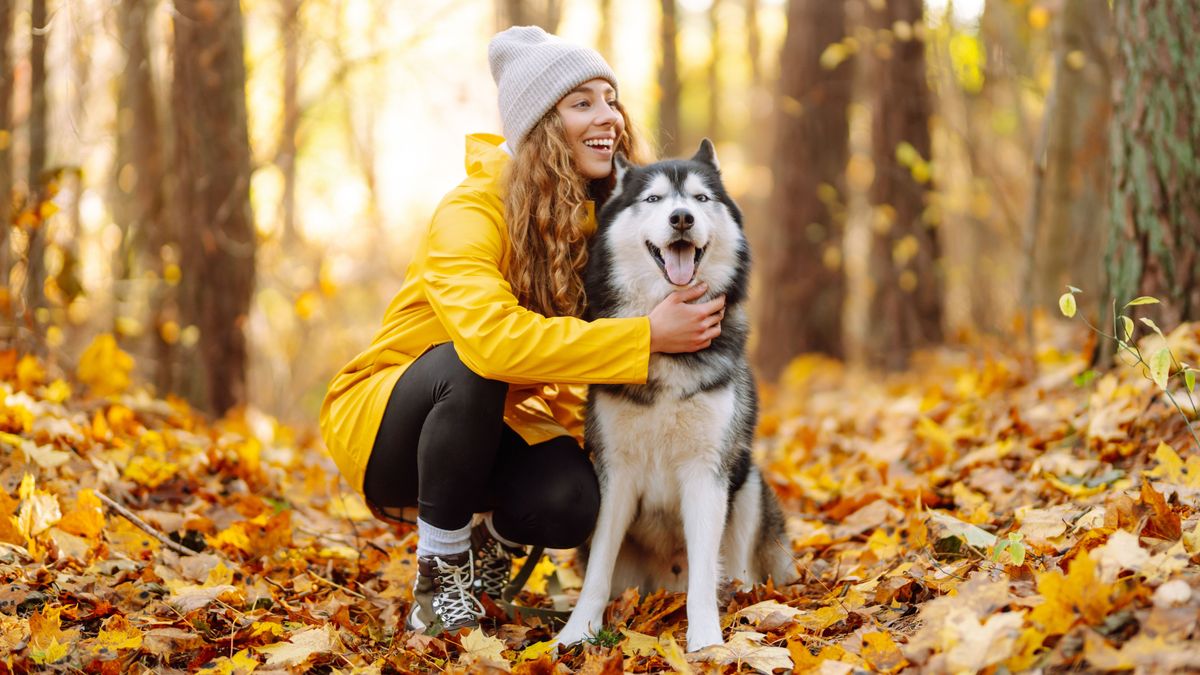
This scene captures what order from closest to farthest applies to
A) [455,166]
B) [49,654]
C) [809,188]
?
1. [49,654]
2. [809,188]
3. [455,166]

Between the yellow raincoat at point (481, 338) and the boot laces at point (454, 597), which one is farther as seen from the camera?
the boot laces at point (454, 597)

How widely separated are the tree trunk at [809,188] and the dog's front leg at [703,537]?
687cm

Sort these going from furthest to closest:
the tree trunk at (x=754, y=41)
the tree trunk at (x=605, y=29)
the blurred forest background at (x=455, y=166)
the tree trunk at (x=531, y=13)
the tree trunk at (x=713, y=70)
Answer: the tree trunk at (x=713, y=70) < the tree trunk at (x=754, y=41) < the tree trunk at (x=605, y=29) < the tree trunk at (x=531, y=13) < the blurred forest background at (x=455, y=166)

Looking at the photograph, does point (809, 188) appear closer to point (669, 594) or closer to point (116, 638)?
point (669, 594)

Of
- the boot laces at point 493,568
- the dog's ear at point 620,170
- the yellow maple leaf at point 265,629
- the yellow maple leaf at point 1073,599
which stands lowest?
the boot laces at point 493,568

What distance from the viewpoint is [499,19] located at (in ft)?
34.3

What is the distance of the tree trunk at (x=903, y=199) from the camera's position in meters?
7.78

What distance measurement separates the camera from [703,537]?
2.83 m

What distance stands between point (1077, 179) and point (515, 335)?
6.05 meters

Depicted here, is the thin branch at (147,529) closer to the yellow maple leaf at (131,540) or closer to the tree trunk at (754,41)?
the yellow maple leaf at (131,540)

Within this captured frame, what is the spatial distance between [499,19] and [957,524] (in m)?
8.83

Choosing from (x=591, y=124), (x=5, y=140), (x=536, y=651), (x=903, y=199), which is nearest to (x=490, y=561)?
(x=536, y=651)

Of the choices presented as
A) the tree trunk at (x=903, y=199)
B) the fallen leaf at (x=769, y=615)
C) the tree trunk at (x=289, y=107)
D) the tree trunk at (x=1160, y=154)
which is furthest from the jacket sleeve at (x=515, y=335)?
the tree trunk at (x=903, y=199)

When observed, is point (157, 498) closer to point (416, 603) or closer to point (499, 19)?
point (416, 603)
